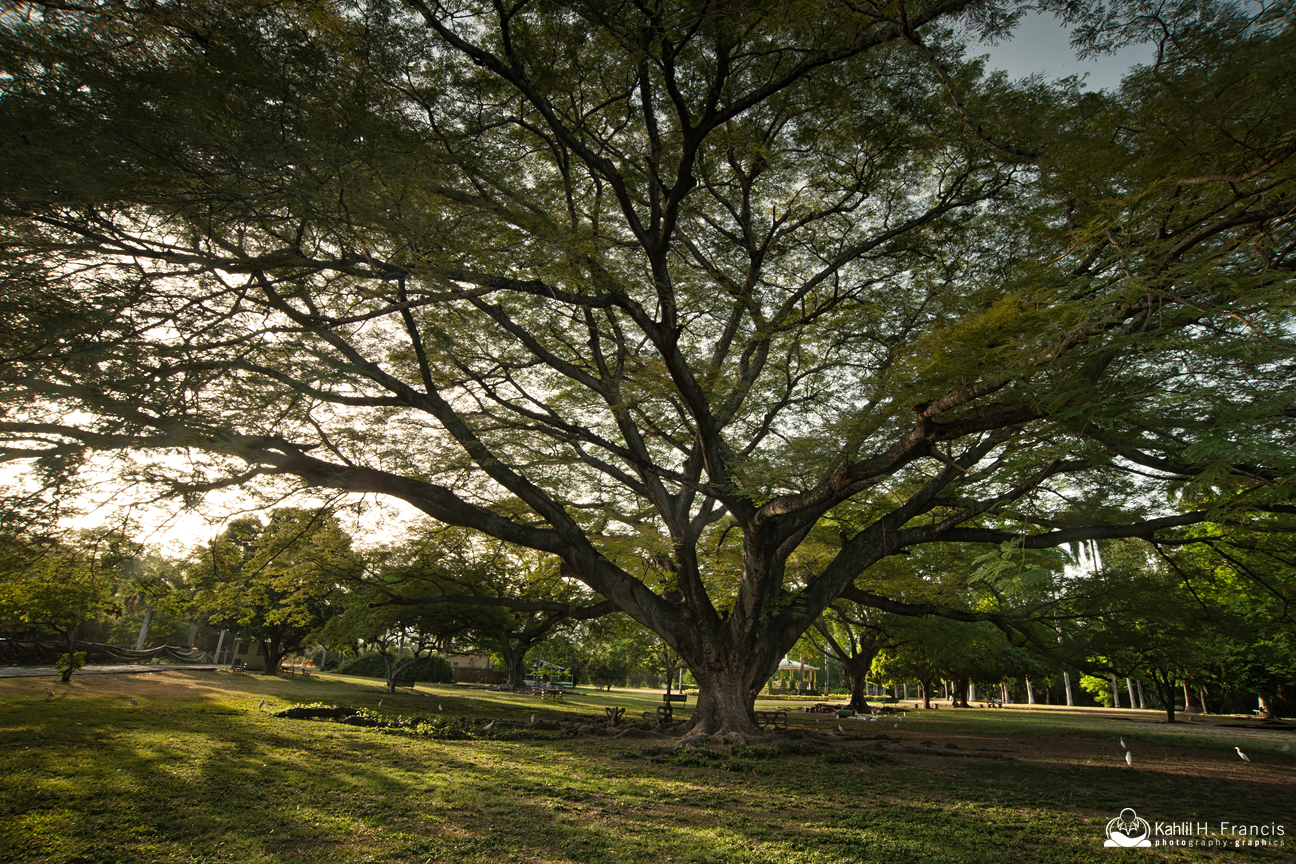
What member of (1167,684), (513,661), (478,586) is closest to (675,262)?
(478,586)

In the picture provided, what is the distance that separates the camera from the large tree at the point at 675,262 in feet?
13.3

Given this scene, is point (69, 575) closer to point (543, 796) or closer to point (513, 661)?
point (543, 796)

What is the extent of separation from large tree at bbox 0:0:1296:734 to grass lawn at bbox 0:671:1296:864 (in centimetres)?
266

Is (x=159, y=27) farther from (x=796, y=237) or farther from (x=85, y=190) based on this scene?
(x=796, y=237)

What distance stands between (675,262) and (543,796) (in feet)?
24.8

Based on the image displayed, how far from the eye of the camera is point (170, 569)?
9.68m

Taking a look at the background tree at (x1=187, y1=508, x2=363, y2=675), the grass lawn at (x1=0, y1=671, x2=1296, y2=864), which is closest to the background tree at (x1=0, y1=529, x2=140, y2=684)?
the background tree at (x1=187, y1=508, x2=363, y2=675)

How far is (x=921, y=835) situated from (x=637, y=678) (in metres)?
57.6

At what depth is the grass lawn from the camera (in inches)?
158

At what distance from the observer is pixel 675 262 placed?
9.87 meters

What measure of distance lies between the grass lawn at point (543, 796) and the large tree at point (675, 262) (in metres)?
2.66

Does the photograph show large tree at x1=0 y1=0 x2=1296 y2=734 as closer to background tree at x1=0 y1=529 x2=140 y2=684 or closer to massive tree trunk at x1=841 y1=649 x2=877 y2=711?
background tree at x1=0 y1=529 x2=140 y2=684

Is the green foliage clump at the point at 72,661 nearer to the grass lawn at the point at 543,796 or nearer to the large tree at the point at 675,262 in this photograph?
the grass lawn at the point at 543,796

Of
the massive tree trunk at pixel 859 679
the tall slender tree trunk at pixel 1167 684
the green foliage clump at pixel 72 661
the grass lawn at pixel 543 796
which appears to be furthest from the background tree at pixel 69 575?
the tall slender tree trunk at pixel 1167 684
